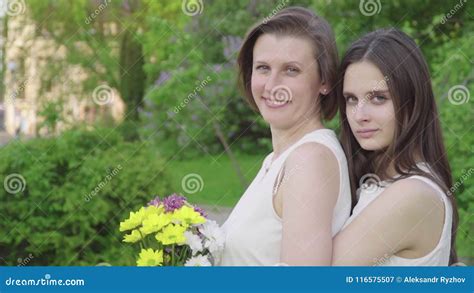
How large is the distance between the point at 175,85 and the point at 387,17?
66.4 inches

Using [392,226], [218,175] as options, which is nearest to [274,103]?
[392,226]

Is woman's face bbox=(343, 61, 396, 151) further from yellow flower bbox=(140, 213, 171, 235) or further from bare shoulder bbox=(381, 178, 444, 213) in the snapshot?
yellow flower bbox=(140, 213, 171, 235)

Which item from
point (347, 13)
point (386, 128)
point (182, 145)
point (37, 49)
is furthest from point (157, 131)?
point (386, 128)

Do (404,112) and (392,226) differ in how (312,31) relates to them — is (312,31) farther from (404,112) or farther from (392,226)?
(392,226)

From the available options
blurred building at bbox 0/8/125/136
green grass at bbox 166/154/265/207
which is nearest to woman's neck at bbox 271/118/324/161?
green grass at bbox 166/154/265/207

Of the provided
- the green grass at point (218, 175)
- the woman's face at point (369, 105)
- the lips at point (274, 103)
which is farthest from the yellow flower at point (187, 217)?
the green grass at point (218, 175)

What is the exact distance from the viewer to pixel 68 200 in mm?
4145

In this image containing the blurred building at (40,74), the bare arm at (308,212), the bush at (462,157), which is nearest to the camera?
the bare arm at (308,212)

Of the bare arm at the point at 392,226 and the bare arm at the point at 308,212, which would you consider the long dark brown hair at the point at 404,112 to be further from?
the bare arm at the point at 308,212

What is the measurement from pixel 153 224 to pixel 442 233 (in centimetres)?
68

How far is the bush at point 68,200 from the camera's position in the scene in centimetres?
412

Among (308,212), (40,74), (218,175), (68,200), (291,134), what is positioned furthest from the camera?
(40,74)

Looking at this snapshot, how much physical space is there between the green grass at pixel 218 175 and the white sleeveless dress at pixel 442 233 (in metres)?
4.20

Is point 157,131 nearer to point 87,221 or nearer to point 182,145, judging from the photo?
point 182,145
